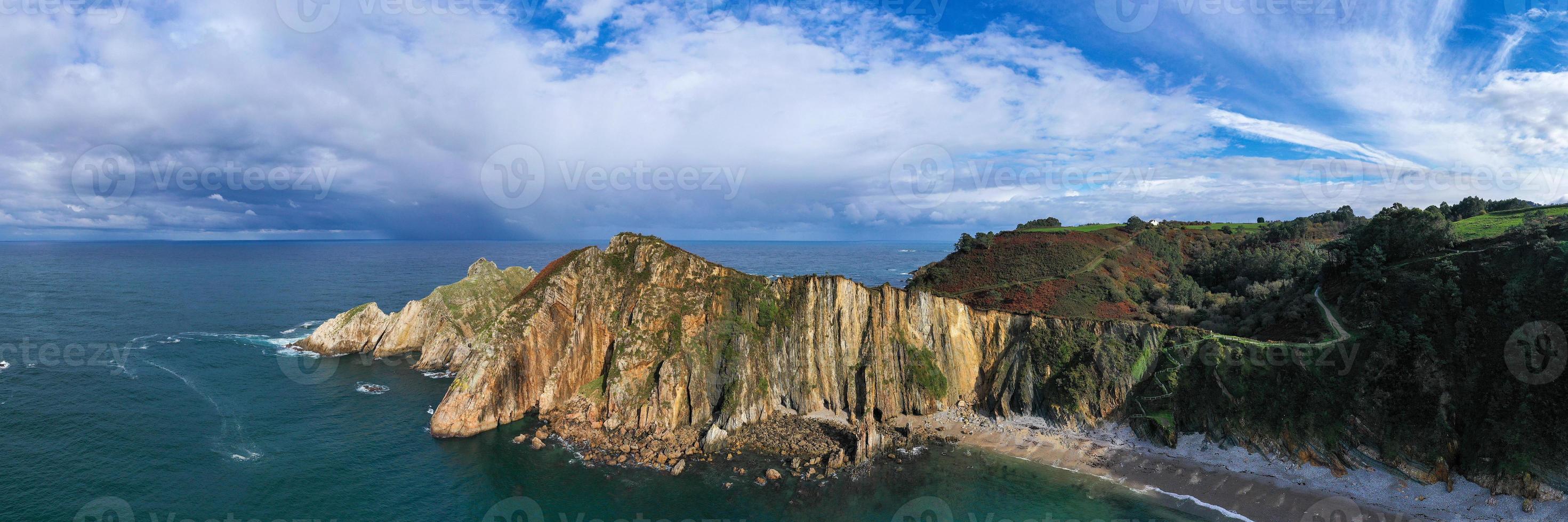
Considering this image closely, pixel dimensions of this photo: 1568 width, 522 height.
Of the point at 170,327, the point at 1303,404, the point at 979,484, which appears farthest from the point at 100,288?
the point at 1303,404

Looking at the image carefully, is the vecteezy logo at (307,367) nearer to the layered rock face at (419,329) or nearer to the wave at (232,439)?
the layered rock face at (419,329)

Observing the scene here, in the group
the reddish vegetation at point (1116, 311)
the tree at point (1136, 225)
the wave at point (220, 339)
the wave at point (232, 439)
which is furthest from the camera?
the tree at point (1136, 225)

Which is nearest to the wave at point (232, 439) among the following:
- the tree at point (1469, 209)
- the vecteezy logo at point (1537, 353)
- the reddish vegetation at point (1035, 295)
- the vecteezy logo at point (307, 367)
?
the vecteezy logo at point (307, 367)

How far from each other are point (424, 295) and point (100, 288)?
195 ft

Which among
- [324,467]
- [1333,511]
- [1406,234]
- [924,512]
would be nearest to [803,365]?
[924,512]

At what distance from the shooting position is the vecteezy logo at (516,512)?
32.2 meters

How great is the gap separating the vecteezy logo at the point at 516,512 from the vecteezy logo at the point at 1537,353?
54746 mm

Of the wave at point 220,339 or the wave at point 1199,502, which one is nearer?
the wave at point 1199,502

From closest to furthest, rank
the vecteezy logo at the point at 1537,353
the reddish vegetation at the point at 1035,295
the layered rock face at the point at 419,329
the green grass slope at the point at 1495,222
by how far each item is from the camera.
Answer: the vecteezy logo at the point at 1537,353
the green grass slope at the point at 1495,222
the layered rock face at the point at 419,329
the reddish vegetation at the point at 1035,295

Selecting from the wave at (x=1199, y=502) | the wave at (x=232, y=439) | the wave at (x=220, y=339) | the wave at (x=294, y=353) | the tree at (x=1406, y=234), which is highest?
the tree at (x=1406, y=234)

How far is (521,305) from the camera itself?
156 ft

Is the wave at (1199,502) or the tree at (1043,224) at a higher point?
the tree at (1043,224)

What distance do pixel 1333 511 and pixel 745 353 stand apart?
37.2m

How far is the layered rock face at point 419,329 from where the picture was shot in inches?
2357
